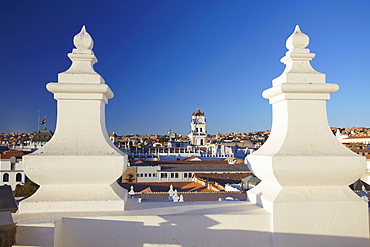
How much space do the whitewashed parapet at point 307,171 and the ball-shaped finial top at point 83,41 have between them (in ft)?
6.22

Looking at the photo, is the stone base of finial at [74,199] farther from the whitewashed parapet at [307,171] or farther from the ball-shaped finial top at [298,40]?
the ball-shaped finial top at [298,40]

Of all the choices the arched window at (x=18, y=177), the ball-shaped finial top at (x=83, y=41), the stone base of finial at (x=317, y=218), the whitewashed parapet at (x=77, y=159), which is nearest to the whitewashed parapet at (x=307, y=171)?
the stone base of finial at (x=317, y=218)

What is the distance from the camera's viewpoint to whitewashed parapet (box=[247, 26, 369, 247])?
8.71 ft

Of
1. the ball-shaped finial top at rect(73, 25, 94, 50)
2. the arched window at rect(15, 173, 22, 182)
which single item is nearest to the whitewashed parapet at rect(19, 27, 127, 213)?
the ball-shaped finial top at rect(73, 25, 94, 50)

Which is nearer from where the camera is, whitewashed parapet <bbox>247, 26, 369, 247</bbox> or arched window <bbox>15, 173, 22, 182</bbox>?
whitewashed parapet <bbox>247, 26, 369, 247</bbox>

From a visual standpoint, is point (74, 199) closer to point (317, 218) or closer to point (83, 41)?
point (83, 41)

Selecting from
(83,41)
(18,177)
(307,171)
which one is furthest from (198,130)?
(307,171)

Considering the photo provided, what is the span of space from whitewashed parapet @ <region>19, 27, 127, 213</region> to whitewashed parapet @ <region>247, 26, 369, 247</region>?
4.57ft

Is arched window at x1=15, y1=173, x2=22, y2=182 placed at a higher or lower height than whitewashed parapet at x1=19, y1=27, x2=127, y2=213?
lower

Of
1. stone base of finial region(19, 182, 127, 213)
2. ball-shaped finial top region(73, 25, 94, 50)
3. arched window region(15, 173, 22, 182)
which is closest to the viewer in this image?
stone base of finial region(19, 182, 127, 213)

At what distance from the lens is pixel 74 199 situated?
2650 millimetres

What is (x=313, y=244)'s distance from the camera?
2629 mm

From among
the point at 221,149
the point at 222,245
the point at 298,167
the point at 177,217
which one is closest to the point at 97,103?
the point at 177,217

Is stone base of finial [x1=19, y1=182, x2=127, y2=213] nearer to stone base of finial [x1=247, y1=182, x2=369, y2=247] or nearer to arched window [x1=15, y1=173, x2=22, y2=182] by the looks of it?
stone base of finial [x1=247, y1=182, x2=369, y2=247]
